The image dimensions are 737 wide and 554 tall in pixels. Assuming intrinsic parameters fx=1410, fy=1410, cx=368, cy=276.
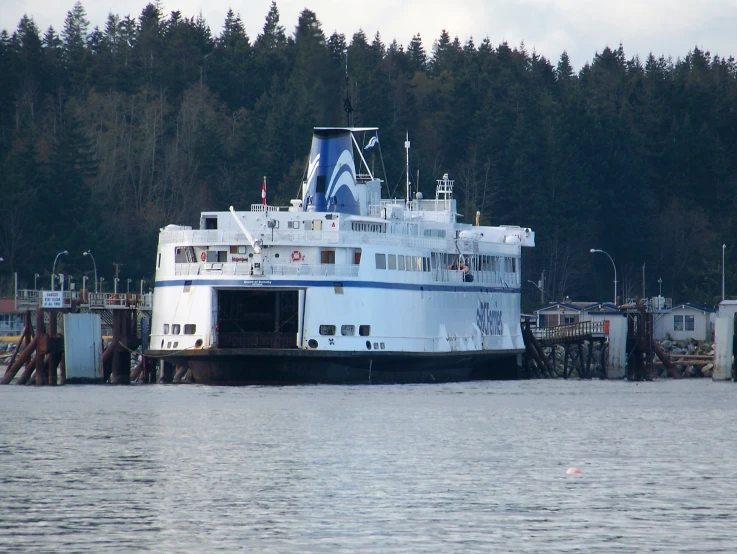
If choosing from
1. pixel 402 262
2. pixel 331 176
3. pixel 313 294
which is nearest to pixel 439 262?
pixel 402 262

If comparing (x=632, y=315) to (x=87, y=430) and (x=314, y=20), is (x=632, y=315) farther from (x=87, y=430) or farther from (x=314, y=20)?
(x=314, y=20)

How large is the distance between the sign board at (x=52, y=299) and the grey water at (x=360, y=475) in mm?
7868

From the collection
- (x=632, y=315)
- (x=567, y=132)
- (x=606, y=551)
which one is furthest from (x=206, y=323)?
(x=567, y=132)

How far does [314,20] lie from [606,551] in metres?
119

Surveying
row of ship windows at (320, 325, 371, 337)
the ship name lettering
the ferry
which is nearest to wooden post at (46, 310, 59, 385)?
the ferry

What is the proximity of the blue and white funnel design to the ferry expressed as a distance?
0.15 ft

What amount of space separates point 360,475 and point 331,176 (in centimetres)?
3421

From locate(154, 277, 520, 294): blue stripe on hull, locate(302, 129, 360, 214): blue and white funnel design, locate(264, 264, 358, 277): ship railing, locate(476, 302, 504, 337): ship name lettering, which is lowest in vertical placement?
locate(476, 302, 504, 337): ship name lettering

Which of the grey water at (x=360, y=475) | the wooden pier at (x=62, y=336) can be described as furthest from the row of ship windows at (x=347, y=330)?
the wooden pier at (x=62, y=336)

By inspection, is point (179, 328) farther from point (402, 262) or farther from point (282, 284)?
point (402, 262)

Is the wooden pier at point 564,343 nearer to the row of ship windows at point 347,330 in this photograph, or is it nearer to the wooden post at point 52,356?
the row of ship windows at point 347,330

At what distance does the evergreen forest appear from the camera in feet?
359

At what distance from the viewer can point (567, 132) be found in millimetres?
133750

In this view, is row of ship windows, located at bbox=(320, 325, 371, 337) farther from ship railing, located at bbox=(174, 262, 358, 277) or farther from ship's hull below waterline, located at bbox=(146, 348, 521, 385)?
ship railing, located at bbox=(174, 262, 358, 277)
